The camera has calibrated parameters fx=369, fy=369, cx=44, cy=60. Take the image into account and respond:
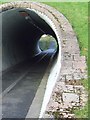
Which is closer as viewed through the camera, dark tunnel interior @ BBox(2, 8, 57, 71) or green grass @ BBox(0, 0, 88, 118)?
green grass @ BBox(0, 0, 88, 118)

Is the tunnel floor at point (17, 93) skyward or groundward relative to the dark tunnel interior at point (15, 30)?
groundward

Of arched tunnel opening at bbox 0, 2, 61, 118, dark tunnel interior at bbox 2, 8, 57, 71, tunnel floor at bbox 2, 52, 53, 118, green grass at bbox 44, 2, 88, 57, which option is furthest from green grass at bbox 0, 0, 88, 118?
tunnel floor at bbox 2, 52, 53, 118

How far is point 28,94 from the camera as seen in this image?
556 inches

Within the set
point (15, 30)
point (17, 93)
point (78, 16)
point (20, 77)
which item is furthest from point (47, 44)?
point (17, 93)

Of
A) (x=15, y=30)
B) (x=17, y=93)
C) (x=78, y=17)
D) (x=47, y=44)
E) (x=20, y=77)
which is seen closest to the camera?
(x=17, y=93)

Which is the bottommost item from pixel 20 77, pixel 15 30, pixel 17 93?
pixel 17 93

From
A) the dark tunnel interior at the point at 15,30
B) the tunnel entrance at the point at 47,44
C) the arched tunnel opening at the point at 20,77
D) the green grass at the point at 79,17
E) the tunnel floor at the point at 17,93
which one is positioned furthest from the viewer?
the tunnel entrance at the point at 47,44

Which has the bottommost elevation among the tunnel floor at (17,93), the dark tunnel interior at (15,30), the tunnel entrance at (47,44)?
the tunnel floor at (17,93)

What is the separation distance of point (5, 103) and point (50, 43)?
202ft

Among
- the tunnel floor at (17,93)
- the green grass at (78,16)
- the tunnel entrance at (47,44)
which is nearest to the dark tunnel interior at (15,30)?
the green grass at (78,16)

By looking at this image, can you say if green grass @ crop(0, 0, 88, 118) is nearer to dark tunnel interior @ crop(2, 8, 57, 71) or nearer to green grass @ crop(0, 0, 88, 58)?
green grass @ crop(0, 0, 88, 58)

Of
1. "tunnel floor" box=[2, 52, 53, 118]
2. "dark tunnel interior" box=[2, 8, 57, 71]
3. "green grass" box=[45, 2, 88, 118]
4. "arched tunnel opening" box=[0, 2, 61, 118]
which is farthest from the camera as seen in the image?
"dark tunnel interior" box=[2, 8, 57, 71]

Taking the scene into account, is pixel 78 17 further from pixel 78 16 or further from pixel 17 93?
pixel 17 93

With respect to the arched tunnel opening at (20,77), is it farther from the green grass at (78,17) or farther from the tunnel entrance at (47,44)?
the tunnel entrance at (47,44)
